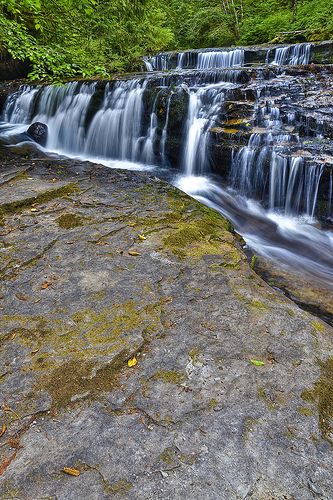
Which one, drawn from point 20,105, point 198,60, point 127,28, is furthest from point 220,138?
point 127,28

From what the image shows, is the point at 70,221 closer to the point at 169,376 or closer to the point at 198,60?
the point at 169,376

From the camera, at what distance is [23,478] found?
1.54 m

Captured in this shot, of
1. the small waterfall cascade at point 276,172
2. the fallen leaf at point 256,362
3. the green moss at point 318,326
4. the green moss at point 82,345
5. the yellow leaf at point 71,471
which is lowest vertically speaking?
the yellow leaf at point 71,471

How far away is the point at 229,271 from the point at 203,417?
4.97 ft

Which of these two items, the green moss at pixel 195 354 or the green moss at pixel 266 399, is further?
the green moss at pixel 195 354

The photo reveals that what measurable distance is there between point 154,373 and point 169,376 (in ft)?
0.31

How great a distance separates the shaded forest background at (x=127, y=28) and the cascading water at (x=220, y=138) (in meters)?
1.39

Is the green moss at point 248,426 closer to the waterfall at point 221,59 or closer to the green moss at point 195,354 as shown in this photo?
the green moss at point 195,354

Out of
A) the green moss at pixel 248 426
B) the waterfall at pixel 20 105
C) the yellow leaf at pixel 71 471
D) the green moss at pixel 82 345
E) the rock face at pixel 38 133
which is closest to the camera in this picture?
the yellow leaf at pixel 71 471

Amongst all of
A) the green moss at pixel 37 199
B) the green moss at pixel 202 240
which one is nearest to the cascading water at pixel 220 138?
the green moss at pixel 202 240

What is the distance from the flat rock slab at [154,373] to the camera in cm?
157

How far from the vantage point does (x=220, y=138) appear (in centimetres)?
722

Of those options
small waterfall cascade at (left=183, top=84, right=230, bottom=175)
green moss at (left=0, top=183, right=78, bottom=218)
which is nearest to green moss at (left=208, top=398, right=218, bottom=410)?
green moss at (left=0, top=183, right=78, bottom=218)

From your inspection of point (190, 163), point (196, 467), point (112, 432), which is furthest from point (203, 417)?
point (190, 163)
